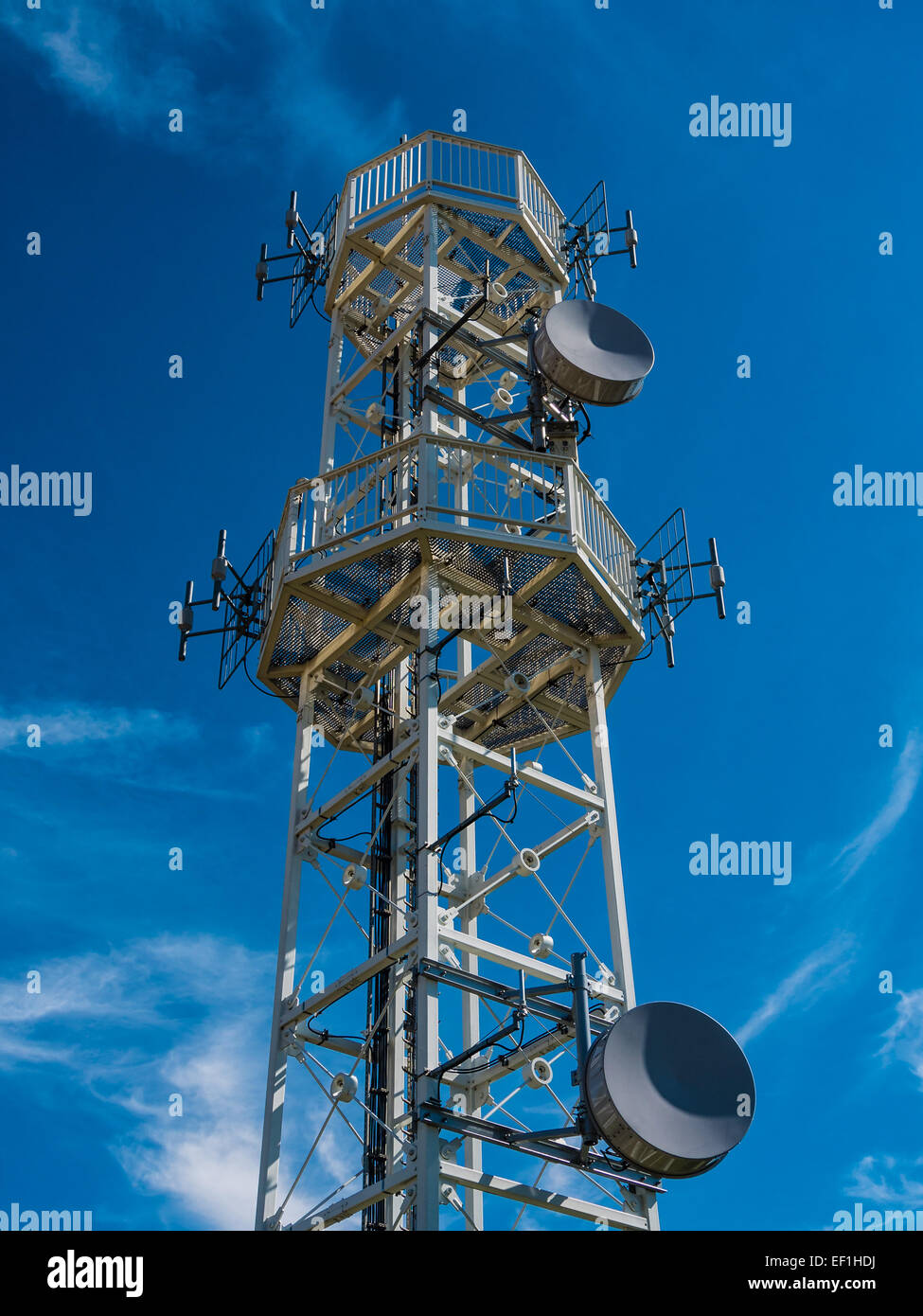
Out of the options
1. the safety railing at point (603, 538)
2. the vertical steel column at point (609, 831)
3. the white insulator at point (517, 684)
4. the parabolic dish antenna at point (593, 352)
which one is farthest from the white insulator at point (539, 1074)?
the parabolic dish antenna at point (593, 352)

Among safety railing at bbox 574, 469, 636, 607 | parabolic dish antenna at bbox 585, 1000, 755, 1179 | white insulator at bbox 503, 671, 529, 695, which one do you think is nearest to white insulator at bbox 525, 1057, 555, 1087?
parabolic dish antenna at bbox 585, 1000, 755, 1179

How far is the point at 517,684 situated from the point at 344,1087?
708 centimetres

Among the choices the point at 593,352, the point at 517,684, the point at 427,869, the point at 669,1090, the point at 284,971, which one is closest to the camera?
the point at 669,1090

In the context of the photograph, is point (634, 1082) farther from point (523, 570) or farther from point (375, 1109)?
point (523, 570)

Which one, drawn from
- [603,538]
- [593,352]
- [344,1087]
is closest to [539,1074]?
[344,1087]

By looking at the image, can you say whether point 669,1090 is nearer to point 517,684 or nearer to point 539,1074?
point 539,1074

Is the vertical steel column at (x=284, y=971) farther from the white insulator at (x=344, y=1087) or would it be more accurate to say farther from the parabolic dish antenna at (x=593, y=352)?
the parabolic dish antenna at (x=593, y=352)

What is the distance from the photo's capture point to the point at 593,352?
933 inches

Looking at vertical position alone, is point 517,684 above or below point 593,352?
below

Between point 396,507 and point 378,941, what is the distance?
7.04 metres

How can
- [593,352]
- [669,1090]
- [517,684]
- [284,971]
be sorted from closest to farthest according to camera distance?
[669,1090] → [284,971] → [517,684] → [593,352]

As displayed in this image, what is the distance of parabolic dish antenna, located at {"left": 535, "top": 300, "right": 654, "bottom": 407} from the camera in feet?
77.0

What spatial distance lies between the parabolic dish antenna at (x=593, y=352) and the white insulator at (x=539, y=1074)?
10.8 meters
